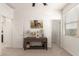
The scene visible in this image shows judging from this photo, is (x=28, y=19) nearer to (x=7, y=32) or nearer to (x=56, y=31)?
(x=7, y=32)

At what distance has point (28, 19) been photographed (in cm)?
727

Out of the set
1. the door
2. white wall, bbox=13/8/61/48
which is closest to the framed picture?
white wall, bbox=13/8/61/48

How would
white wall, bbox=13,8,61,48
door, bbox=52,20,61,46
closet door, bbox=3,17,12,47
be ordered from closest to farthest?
closet door, bbox=3,17,12,47
white wall, bbox=13,8,61,48
door, bbox=52,20,61,46

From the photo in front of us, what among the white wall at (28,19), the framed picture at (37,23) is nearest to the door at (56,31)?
the white wall at (28,19)

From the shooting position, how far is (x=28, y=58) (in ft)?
3.89

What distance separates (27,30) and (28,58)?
6116 millimetres

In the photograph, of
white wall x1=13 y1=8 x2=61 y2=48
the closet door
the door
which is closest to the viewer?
the closet door

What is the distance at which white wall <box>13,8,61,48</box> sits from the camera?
7230 millimetres

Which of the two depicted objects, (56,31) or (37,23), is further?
(56,31)

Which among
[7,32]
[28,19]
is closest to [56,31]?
[28,19]

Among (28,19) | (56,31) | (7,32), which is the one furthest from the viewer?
(56,31)

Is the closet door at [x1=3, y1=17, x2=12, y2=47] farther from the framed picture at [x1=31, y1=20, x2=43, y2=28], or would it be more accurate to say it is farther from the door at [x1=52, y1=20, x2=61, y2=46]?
the door at [x1=52, y1=20, x2=61, y2=46]

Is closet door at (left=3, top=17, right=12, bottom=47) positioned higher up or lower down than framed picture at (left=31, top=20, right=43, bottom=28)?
lower down

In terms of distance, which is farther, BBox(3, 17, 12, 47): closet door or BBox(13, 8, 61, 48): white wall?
BBox(13, 8, 61, 48): white wall
